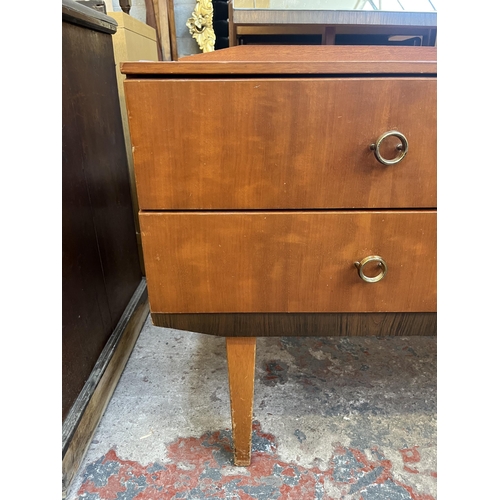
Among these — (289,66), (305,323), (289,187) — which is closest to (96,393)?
(305,323)

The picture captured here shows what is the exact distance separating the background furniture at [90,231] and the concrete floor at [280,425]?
0.07 metres

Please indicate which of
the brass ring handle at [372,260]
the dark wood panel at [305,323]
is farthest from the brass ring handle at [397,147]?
the dark wood panel at [305,323]

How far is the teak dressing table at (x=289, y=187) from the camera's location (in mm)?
467

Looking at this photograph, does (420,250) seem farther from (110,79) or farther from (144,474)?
(110,79)

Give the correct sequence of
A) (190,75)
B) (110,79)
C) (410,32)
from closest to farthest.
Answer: (190,75)
(410,32)
(110,79)

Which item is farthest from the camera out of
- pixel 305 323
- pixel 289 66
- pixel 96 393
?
pixel 96 393

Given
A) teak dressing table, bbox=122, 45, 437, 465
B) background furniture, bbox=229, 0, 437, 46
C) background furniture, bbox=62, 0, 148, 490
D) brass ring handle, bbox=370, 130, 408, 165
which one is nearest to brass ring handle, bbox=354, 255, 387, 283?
teak dressing table, bbox=122, 45, 437, 465

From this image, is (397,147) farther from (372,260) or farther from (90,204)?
(90,204)

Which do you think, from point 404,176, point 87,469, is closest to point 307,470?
point 87,469

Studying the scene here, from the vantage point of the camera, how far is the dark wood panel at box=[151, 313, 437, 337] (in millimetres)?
585

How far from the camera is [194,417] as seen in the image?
31.2 inches

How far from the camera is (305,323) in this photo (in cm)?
59

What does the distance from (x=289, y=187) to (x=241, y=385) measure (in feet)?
1.12

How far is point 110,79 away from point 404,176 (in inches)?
29.6
